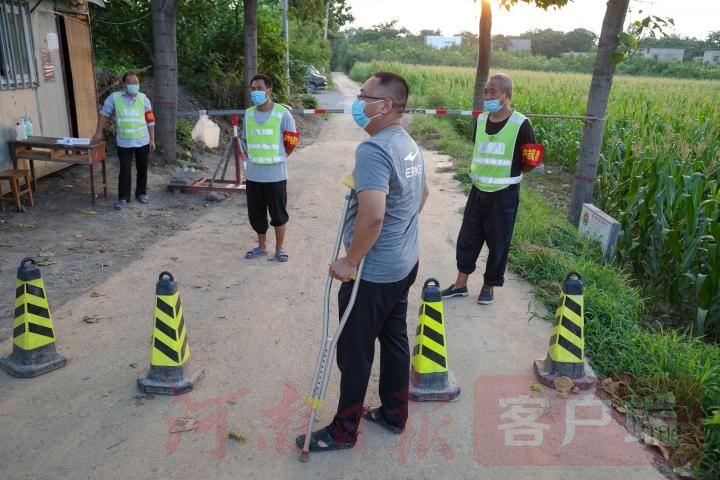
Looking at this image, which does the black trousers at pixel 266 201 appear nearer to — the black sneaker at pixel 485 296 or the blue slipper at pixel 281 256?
the blue slipper at pixel 281 256

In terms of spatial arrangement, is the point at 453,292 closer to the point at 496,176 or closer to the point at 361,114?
the point at 496,176

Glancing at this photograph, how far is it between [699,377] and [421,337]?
1925 mm

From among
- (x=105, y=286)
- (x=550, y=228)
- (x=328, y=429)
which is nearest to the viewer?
(x=328, y=429)

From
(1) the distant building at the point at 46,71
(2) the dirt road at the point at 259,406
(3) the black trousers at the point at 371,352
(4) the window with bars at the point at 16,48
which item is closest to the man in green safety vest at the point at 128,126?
(1) the distant building at the point at 46,71

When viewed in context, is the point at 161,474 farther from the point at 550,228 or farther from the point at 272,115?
the point at 550,228

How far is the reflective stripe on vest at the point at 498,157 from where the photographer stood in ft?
16.8

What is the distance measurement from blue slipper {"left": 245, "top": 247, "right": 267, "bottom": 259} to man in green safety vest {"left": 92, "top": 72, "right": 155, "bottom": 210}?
273cm

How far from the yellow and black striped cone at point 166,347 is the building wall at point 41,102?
17.8 feet

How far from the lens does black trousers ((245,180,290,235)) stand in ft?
20.6

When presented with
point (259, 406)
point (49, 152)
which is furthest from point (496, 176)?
point (49, 152)

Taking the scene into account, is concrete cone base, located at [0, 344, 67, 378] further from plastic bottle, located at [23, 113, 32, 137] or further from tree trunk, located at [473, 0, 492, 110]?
tree trunk, located at [473, 0, 492, 110]

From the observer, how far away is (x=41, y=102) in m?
8.95

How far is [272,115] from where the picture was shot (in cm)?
626

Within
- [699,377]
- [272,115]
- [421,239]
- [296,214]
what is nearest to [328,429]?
[699,377]
